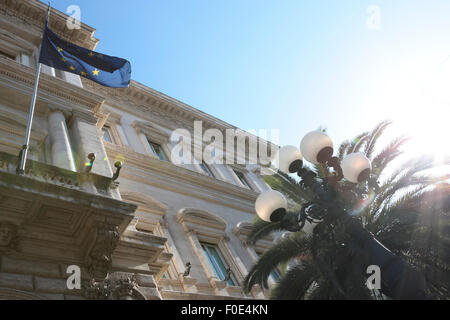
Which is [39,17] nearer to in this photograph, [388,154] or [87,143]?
[87,143]

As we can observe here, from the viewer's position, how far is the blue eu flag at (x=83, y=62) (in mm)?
10664

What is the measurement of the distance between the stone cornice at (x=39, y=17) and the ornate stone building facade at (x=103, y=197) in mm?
42

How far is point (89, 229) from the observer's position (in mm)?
7555

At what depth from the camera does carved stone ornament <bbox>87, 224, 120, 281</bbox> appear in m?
7.42

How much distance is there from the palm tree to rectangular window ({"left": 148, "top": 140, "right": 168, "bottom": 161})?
9.42 meters

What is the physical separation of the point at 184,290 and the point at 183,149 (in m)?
9.96

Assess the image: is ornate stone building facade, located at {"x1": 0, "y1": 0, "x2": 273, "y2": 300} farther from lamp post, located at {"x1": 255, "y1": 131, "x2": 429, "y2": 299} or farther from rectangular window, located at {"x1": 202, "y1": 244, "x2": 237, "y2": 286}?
lamp post, located at {"x1": 255, "y1": 131, "x2": 429, "y2": 299}

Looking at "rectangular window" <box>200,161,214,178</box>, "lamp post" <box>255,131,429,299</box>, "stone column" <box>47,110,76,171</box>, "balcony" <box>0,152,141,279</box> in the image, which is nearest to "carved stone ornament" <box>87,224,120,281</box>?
"balcony" <box>0,152,141,279</box>

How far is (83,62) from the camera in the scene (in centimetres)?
1118

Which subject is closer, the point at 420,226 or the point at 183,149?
the point at 420,226
